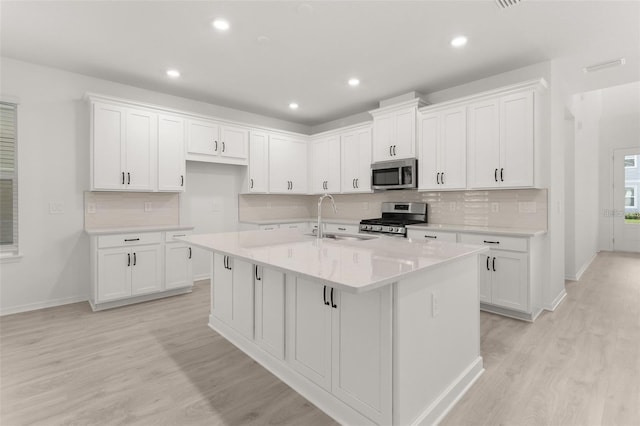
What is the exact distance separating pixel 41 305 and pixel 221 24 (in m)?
3.74

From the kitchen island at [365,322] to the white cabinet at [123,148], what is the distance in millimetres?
2140

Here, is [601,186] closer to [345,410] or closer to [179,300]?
[345,410]

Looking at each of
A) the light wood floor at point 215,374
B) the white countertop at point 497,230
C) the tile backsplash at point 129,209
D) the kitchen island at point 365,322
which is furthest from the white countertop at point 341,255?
the tile backsplash at point 129,209

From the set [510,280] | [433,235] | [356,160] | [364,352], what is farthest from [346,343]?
[356,160]

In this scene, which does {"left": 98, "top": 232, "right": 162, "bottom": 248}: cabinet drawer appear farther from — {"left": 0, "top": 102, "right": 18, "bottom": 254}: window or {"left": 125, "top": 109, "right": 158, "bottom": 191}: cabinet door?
{"left": 0, "top": 102, "right": 18, "bottom": 254}: window

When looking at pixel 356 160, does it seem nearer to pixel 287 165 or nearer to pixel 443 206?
pixel 287 165

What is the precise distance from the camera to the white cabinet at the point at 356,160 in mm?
5125

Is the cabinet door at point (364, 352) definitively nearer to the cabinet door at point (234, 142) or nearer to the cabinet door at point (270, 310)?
the cabinet door at point (270, 310)

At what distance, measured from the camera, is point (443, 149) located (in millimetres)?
4102

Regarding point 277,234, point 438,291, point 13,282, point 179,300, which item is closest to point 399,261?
point 438,291

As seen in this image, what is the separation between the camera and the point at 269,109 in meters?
5.41

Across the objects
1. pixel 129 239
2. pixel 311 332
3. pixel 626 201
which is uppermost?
pixel 626 201

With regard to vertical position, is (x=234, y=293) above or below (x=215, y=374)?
above

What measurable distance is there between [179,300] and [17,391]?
195cm
